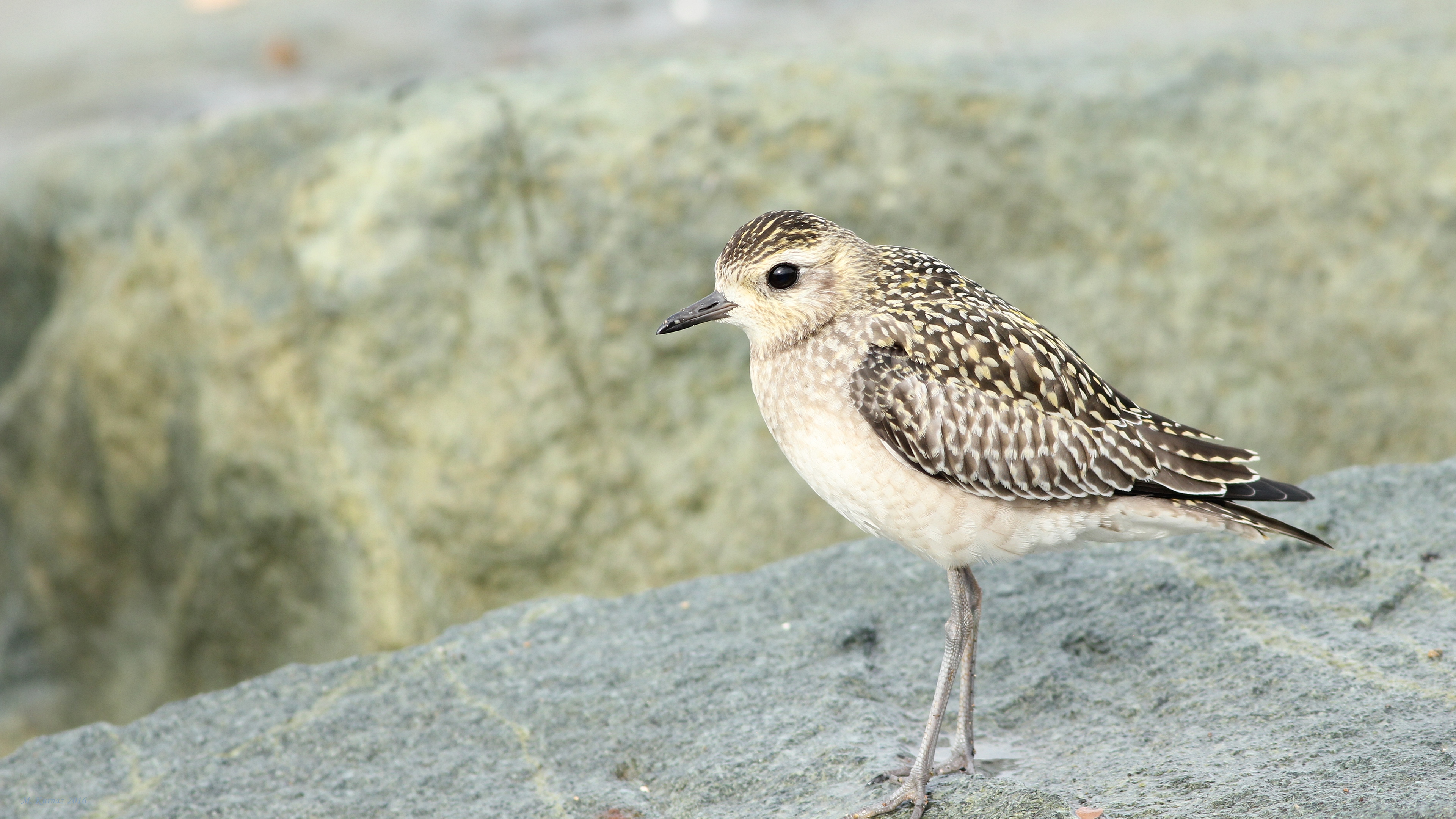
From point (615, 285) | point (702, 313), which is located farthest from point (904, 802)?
point (615, 285)

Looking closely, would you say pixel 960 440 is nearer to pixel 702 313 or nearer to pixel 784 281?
pixel 784 281

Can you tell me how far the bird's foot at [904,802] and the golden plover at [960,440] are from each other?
0.35 ft

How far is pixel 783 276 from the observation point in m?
5.34

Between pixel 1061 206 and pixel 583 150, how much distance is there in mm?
2813

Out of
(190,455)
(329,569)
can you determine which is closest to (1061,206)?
(329,569)

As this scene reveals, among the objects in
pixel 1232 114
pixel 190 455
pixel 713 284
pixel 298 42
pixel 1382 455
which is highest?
pixel 298 42

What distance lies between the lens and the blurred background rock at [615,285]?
318 inches

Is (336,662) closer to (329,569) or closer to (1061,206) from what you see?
(329,569)

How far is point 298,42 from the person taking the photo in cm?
1326

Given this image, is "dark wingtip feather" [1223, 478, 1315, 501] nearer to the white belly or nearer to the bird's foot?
the white belly

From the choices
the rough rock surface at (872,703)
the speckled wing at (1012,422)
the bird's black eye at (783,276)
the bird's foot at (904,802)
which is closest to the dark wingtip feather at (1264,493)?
the speckled wing at (1012,422)

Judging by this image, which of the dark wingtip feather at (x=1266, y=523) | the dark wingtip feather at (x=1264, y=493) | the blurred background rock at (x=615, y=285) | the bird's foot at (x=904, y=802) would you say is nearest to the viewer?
the bird's foot at (x=904, y=802)

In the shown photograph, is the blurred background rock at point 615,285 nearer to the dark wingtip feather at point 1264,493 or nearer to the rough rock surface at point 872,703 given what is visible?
the rough rock surface at point 872,703

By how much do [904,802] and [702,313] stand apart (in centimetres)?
191
